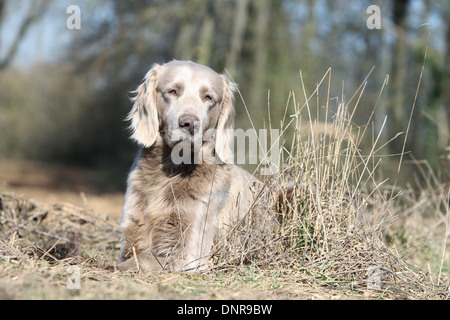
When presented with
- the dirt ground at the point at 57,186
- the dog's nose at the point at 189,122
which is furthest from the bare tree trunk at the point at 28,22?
the dog's nose at the point at 189,122

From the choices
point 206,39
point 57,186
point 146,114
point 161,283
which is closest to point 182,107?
point 146,114

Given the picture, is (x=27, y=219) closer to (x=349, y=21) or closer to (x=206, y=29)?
(x=206, y=29)

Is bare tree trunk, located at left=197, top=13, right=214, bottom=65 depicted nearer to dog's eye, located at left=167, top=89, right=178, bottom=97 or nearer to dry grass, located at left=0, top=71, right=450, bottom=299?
dog's eye, located at left=167, top=89, right=178, bottom=97

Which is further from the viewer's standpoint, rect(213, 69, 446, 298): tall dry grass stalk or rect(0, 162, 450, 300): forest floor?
rect(213, 69, 446, 298): tall dry grass stalk

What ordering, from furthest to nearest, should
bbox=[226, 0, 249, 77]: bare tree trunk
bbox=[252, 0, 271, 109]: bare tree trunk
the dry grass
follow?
bbox=[252, 0, 271, 109]: bare tree trunk, bbox=[226, 0, 249, 77]: bare tree trunk, the dry grass

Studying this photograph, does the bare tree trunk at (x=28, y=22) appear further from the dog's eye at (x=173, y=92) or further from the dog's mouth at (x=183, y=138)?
the dog's mouth at (x=183, y=138)

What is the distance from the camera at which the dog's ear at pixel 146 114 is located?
12.4 ft

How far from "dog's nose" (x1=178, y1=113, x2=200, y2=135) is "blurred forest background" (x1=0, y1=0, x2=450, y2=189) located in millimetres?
6785

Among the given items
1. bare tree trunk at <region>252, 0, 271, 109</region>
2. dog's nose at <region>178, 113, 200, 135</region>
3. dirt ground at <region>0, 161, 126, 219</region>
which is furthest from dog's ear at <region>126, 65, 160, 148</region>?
bare tree trunk at <region>252, 0, 271, 109</region>

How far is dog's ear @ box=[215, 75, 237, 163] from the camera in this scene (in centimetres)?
389

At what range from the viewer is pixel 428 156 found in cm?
1034

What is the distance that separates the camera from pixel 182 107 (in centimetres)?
356

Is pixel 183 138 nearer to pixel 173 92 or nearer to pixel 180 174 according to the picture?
pixel 180 174
